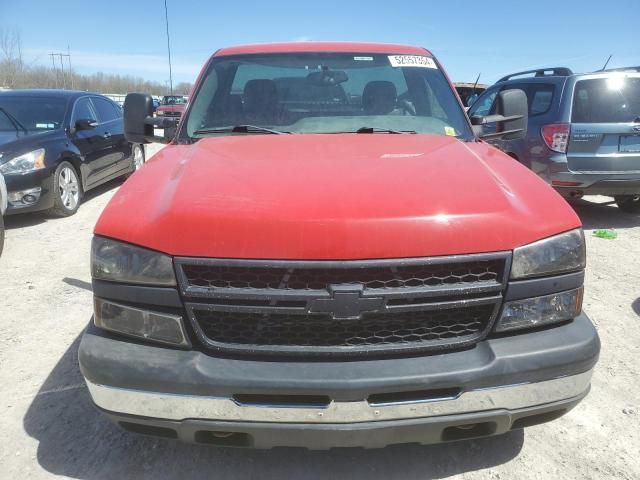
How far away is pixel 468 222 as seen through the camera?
1858 millimetres

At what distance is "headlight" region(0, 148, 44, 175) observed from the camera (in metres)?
6.16

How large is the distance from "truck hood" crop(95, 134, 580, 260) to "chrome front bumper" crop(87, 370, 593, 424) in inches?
20.8

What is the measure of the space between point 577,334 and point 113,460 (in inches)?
82.4

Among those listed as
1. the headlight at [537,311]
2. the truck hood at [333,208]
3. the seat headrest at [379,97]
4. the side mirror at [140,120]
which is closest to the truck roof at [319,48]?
the seat headrest at [379,97]

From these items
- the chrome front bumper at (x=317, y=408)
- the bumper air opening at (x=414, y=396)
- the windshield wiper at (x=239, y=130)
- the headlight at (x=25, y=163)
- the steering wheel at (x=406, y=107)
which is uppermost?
the steering wheel at (x=406, y=107)

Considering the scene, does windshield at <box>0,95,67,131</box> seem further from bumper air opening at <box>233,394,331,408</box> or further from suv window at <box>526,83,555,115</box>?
bumper air opening at <box>233,394,331,408</box>

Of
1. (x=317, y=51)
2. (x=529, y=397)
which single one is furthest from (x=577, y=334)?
(x=317, y=51)

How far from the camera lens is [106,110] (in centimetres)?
884

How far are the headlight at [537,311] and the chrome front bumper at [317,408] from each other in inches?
8.7

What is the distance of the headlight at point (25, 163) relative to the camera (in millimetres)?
6160

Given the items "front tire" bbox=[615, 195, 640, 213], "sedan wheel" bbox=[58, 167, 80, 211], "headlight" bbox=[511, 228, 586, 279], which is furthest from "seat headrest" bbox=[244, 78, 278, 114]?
"front tire" bbox=[615, 195, 640, 213]

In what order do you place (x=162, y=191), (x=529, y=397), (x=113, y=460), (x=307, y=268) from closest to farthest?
(x=307, y=268) < (x=529, y=397) < (x=162, y=191) < (x=113, y=460)

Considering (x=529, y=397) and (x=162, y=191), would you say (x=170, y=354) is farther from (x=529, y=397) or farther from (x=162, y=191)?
(x=529, y=397)

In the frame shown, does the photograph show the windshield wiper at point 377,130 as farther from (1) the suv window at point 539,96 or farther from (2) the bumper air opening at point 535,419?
(1) the suv window at point 539,96
